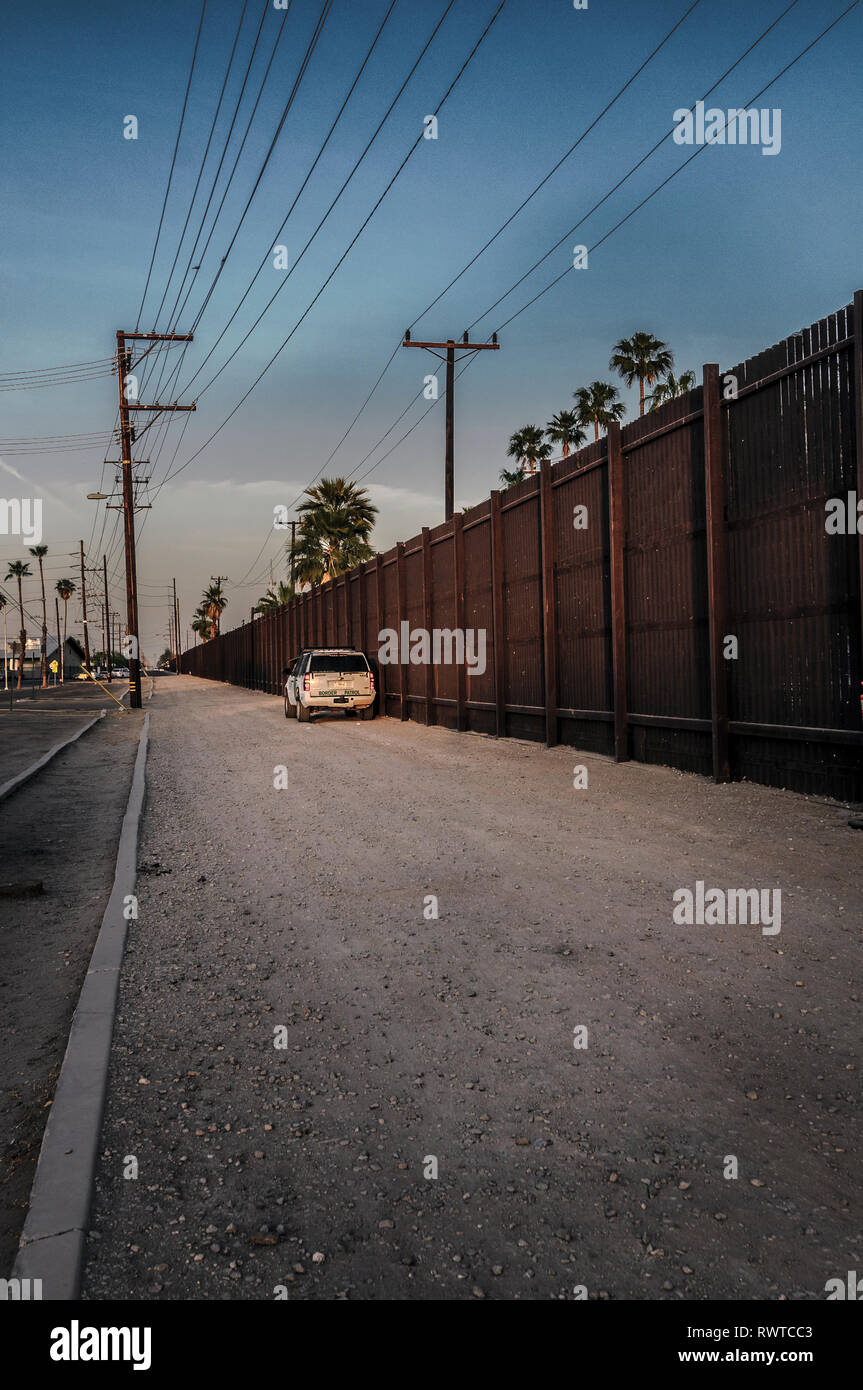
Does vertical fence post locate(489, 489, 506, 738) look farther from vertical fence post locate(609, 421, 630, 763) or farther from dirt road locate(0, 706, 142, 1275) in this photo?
dirt road locate(0, 706, 142, 1275)

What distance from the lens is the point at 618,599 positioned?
11.9m

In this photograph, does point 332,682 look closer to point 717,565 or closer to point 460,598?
point 460,598

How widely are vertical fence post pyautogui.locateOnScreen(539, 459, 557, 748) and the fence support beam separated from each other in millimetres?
2020

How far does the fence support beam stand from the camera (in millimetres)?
16297

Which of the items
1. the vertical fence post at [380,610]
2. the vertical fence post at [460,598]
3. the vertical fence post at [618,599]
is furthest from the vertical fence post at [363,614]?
the vertical fence post at [618,599]

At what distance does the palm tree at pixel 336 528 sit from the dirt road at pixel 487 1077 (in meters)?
49.2

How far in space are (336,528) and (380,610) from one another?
31.8 meters

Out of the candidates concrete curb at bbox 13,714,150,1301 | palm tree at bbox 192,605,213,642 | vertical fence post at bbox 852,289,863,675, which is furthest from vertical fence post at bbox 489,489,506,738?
palm tree at bbox 192,605,213,642

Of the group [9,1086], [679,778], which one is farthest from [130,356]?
[9,1086]

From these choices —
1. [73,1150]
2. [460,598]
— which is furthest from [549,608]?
[73,1150]

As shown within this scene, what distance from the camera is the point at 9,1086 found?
11.6 feet

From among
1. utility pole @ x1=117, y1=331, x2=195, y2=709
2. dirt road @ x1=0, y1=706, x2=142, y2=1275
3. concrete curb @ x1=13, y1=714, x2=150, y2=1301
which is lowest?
dirt road @ x1=0, y1=706, x2=142, y2=1275
